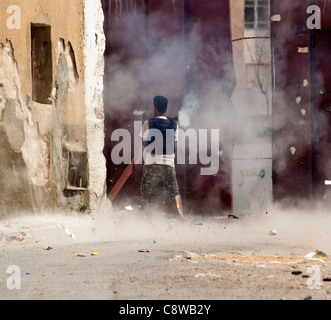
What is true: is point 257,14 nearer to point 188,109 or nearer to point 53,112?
point 188,109

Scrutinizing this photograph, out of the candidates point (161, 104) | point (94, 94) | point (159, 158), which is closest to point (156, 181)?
point (159, 158)

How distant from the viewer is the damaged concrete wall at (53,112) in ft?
22.8

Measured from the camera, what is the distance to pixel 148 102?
377 inches

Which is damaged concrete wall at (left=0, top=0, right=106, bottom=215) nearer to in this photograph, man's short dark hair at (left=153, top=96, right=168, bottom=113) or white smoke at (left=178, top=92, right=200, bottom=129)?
man's short dark hair at (left=153, top=96, right=168, bottom=113)

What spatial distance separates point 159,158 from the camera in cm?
812

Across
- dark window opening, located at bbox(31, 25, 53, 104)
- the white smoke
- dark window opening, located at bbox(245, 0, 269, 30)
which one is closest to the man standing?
dark window opening, located at bbox(31, 25, 53, 104)

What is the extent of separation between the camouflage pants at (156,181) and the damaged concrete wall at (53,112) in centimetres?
68

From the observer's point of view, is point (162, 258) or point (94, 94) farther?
point (94, 94)

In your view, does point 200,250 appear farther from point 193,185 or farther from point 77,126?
point 193,185

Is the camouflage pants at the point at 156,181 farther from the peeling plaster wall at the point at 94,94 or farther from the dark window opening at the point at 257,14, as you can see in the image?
the dark window opening at the point at 257,14

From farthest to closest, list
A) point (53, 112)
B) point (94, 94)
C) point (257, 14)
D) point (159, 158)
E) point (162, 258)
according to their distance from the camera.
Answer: point (257, 14), point (94, 94), point (159, 158), point (53, 112), point (162, 258)

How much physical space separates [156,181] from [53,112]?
4.71 ft

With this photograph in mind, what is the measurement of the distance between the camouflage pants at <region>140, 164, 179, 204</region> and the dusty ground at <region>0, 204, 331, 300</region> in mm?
283
